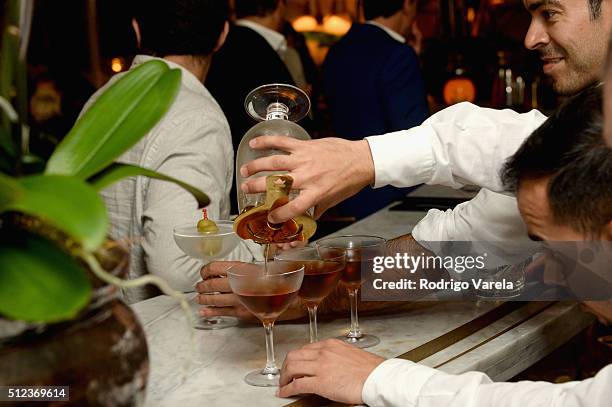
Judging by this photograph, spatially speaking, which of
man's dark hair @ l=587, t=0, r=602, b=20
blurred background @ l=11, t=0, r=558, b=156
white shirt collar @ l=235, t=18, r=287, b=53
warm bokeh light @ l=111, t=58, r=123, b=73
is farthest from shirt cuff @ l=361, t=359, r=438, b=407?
warm bokeh light @ l=111, t=58, r=123, b=73

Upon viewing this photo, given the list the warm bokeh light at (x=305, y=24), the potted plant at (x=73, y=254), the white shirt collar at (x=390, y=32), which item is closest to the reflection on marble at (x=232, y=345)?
the potted plant at (x=73, y=254)

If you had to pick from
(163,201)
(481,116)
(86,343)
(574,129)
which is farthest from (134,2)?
(86,343)

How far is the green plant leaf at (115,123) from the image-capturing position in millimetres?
1013

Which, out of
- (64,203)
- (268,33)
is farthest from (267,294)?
(268,33)

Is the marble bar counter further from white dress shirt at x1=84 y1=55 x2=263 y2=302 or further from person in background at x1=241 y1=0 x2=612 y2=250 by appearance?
person in background at x1=241 y1=0 x2=612 y2=250

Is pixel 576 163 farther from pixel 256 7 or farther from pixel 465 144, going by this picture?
pixel 256 7

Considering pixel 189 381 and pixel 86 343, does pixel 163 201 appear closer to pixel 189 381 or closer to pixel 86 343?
pixel 189 381

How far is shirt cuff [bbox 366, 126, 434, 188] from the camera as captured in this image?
5.75ft

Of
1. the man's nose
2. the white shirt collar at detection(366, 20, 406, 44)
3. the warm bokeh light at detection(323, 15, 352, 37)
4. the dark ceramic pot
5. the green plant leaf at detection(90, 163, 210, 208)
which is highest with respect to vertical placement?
the warm bokeh light at detection(323, 15, 352, 37)

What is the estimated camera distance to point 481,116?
188cm

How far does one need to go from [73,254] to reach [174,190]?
1.11 m

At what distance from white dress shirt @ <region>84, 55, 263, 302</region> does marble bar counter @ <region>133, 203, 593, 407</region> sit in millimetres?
137

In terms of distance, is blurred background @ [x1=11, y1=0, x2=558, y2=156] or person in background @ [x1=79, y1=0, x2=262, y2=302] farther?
blurred background @ [x1=11, y1=0, x2=558, y2=156]

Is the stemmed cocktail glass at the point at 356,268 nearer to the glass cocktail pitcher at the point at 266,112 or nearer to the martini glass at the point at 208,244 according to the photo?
the glass cocktail pitcher at the point at 266,112
